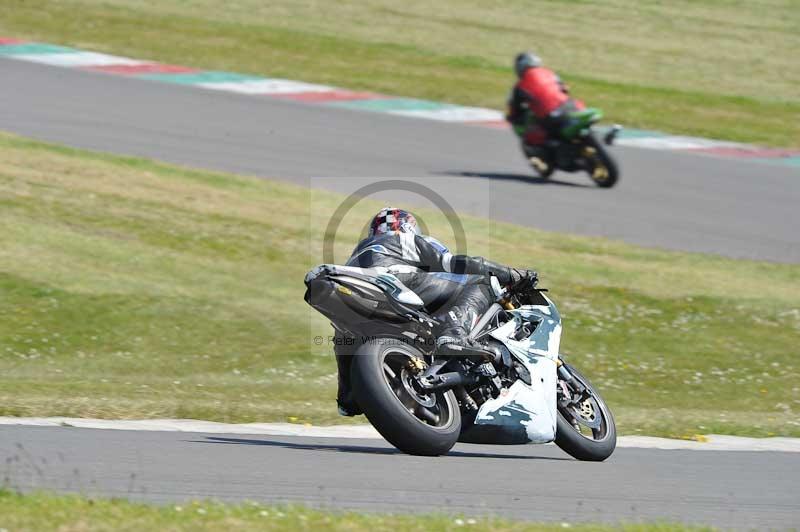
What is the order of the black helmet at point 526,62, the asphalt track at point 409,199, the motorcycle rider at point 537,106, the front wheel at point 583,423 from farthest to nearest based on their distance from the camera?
the black helmet at point 526,62 → the motorcycle rider at point 537,106 → the front wheel at point 583,423 → the asphalt track at point 409,199

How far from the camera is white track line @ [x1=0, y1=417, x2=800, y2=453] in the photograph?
335 inches

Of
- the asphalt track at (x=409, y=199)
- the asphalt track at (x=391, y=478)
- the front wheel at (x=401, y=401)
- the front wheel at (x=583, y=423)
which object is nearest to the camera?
the asphalt track at (x=391, y=478)

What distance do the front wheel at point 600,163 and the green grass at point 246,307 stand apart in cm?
269

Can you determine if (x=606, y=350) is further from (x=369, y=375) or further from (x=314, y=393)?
(x=369, y=375)

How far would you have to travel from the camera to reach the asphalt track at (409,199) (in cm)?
662

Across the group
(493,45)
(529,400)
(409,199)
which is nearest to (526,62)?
(409,199)

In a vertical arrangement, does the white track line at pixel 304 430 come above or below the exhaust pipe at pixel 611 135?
below

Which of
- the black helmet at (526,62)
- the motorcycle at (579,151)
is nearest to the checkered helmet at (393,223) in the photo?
the motorcycle at (579,151)

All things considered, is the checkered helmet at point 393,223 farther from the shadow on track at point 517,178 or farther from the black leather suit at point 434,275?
the shadow on track at point 517,178

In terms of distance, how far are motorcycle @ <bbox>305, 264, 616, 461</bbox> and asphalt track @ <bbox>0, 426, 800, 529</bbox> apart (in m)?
0.20

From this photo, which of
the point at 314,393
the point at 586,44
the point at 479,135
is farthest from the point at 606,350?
the point at 586,44

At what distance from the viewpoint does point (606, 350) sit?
13.4 metres

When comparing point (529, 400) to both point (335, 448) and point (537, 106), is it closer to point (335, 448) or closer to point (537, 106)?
point (335, 448)

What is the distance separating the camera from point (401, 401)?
24.0ft
